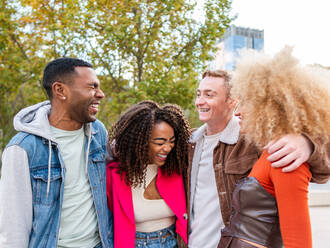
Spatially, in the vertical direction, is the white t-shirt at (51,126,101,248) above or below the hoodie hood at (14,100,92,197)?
below

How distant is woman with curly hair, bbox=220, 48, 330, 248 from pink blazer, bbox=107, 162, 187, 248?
884mm

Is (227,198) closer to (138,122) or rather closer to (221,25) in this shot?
(138,122)

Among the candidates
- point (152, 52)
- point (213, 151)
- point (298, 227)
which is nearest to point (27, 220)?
point (213, 151)

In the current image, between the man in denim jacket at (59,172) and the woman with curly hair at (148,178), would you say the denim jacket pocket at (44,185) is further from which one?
the woman with curly hair at (148,178)

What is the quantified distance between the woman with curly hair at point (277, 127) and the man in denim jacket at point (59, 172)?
1214mm

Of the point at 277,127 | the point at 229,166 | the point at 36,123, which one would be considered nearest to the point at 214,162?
the point at 229,166

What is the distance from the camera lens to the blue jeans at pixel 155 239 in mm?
2465

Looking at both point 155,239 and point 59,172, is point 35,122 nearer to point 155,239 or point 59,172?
point 59,172

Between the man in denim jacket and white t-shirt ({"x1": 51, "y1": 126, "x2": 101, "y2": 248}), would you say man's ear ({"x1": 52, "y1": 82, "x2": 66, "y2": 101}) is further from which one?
white t-shirt ({"x1": 51, "y1": 126, "x2": 101, "y2": 248})

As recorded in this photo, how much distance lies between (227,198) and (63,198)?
1.29 metres

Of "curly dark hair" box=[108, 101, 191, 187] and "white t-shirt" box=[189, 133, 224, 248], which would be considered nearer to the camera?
"white t-shirt" box=[189, 133, 224, 248]

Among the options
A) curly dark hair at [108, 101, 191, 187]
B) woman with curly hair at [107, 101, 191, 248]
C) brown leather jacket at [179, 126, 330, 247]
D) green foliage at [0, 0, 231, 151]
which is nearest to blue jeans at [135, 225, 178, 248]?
woman with curly hair at [107, 101, 191, 248]

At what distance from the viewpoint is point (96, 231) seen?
2391mm

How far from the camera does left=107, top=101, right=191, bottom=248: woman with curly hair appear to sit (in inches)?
97.7
